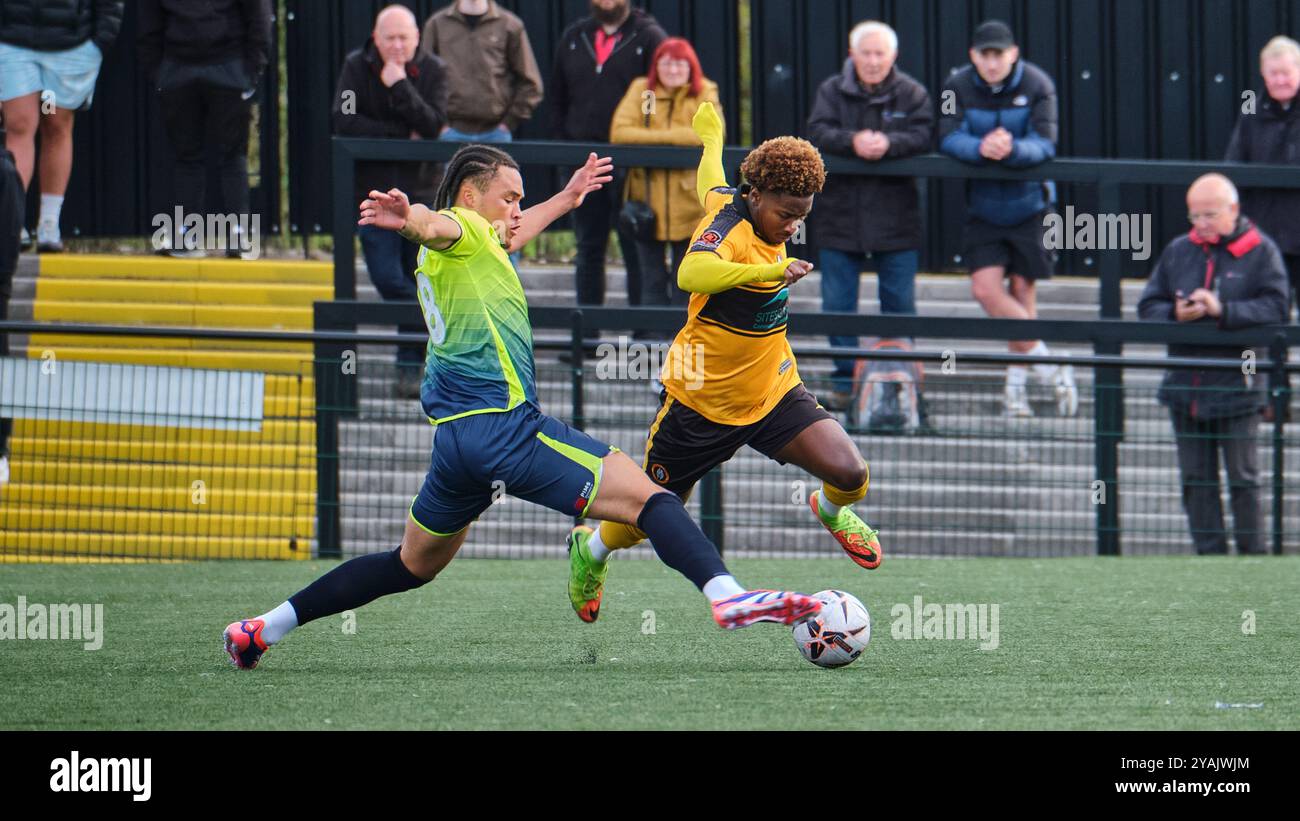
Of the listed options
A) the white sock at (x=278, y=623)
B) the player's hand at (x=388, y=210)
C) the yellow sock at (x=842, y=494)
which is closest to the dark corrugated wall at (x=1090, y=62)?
the yellow sock at (x=842, y=494)

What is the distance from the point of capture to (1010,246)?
39.0ft

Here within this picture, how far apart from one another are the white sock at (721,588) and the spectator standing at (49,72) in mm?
9022

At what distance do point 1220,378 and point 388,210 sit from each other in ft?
22.0

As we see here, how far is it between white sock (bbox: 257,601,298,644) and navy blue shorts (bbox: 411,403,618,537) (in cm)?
76

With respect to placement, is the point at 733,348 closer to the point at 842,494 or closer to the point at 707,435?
the point at 707,435

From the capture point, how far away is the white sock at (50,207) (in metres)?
13.9

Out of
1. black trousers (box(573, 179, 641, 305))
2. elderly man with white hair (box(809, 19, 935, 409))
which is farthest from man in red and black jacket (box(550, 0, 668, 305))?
elderly man with white hair (box(809, 19, 935, 409))

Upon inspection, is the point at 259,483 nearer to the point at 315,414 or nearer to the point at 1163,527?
the point at 315,414

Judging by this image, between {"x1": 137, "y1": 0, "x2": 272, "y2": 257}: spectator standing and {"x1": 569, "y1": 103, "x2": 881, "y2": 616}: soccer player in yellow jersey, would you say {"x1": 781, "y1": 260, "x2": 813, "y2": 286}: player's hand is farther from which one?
{"x1": 137, "y1": 0, "x2": 272, "y2": 257}: spectator standing

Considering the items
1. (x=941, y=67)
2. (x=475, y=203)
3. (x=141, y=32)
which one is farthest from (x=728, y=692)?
(x=941, y=67)

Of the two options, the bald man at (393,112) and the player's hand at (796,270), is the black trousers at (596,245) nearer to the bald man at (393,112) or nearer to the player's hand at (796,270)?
the bald man at (393,112)

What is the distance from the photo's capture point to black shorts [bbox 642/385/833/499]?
7469mm

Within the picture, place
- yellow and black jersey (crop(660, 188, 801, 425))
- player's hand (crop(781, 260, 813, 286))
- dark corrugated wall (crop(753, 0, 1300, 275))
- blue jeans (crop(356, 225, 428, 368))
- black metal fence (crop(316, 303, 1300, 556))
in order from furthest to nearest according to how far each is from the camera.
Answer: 1. dark corrugated wall (crop(753, 0, 1300, 275))
2. blue jeans (crop(356, 225, 428, 368))
3. black metal fence (crop(316, 303, 1300, 556))
4. yellow and black jersey (crop(660, 188, 801, 425))
5. player's hand (crop(781, 260, 813, 286))

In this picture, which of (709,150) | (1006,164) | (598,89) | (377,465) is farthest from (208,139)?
(709,150)
